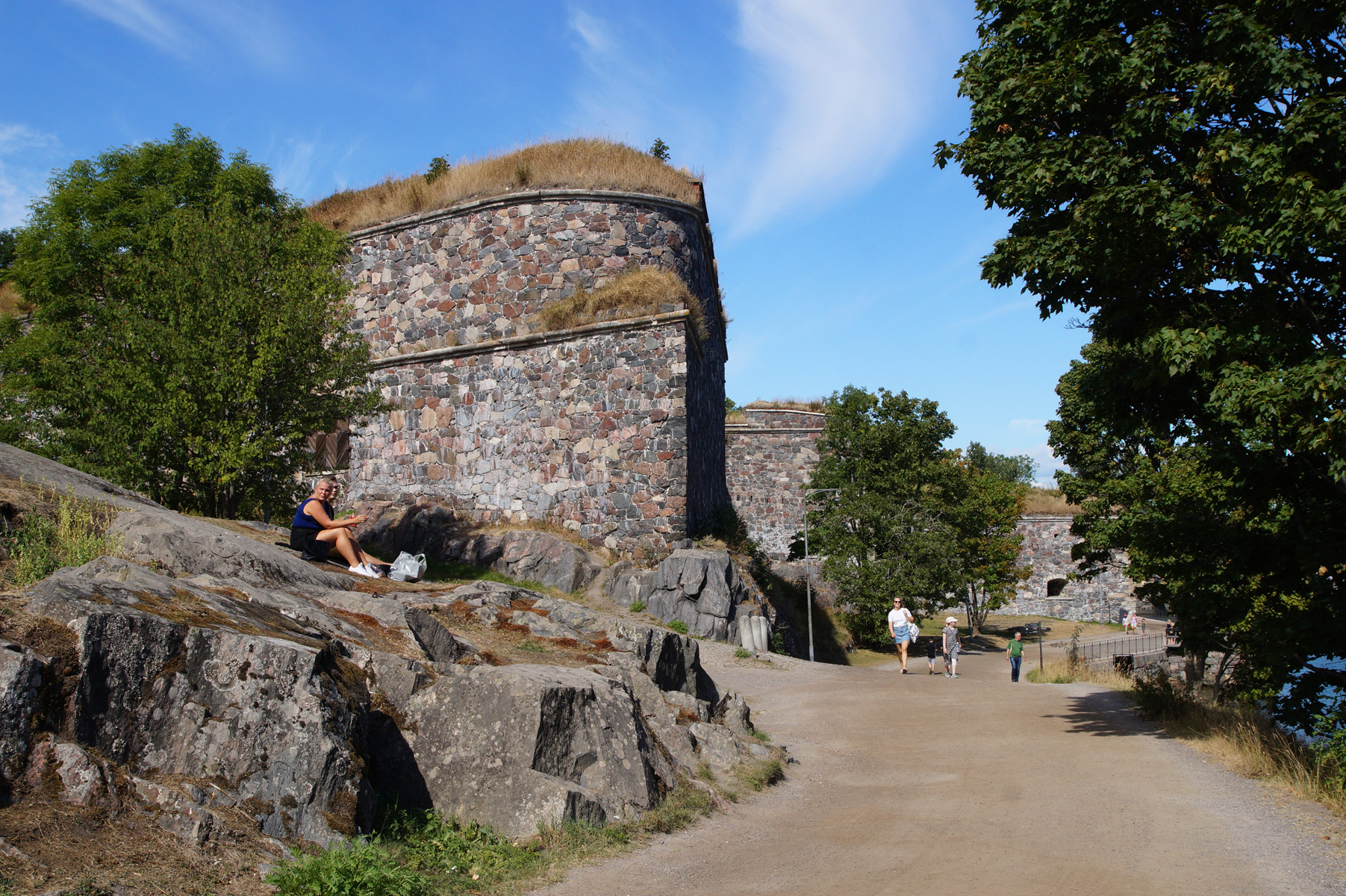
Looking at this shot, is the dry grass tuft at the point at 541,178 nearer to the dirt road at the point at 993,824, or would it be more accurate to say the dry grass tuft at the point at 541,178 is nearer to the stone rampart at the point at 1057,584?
the dirt road at the point at 993,824

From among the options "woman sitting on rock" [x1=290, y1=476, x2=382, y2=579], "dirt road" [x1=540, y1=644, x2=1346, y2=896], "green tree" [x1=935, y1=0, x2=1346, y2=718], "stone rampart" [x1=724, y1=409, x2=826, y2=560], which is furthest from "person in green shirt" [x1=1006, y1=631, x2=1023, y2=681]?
"stone rampart" [x1=724, y1=409, x2=826, y2=560]

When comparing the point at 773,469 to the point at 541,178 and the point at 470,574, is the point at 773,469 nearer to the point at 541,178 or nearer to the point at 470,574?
the point at 541,178

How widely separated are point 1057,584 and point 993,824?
154 ft

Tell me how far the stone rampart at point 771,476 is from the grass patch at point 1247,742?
2721 centimetres

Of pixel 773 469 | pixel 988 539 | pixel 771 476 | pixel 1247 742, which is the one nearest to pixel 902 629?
pixel 1247 742

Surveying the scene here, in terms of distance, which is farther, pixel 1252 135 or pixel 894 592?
pixel 894 592

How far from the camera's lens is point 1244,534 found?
10164 millimetres

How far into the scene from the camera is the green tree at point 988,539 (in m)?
42.3

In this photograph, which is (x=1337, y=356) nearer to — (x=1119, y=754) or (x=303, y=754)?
(x=1119, y=754)

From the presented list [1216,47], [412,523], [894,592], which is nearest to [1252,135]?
[1216,47]

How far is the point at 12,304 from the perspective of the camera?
1137 inches

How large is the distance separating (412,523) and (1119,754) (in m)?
16.1

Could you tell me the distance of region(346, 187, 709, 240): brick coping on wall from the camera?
22.4 meters

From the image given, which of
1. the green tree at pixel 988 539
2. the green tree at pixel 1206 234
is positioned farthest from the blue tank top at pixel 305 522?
the green tree at pixel 988 539
